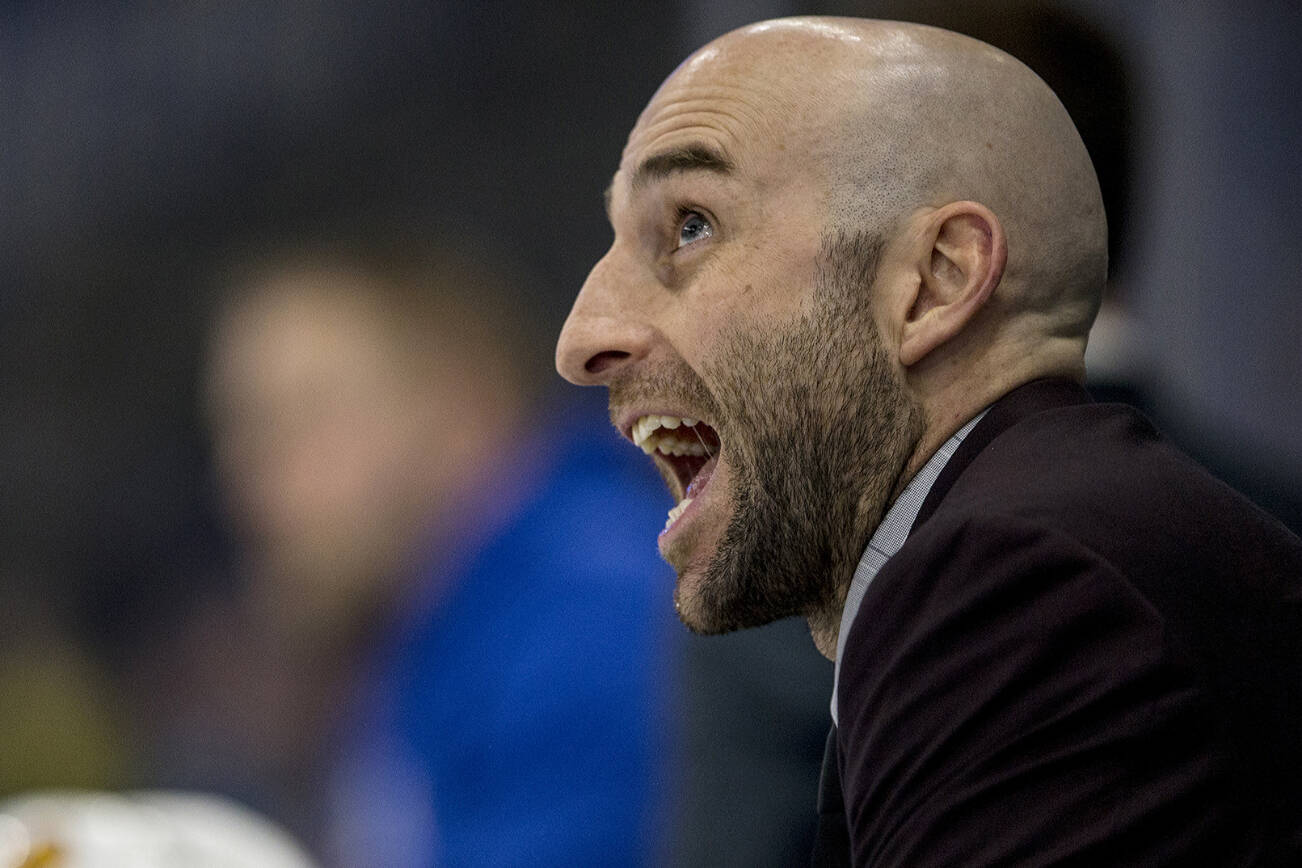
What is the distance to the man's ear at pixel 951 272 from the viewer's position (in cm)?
124

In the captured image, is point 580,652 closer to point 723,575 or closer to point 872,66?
point 723,575

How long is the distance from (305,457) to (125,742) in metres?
0.67

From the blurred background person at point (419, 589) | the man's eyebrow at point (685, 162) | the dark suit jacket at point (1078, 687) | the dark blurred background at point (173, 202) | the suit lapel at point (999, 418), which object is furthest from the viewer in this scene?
Result: the dark blurred background at point (173, 202)

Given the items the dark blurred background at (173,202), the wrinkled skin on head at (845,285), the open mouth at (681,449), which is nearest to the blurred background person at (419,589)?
the dark blurred background at (173,202)

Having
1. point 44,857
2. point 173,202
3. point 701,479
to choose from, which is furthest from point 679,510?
point 173,202

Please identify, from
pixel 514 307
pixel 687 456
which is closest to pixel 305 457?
pixel 514 307

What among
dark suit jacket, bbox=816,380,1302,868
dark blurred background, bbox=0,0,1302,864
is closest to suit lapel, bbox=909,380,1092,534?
dark suit jacket, bbox=816,380,1302,868

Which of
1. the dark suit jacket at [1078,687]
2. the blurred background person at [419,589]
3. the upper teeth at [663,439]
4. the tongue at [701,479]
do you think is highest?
the dark suit jacket at [1078,687]

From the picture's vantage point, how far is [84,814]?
1.51m

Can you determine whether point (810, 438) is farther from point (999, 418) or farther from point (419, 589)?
point (419, 589)

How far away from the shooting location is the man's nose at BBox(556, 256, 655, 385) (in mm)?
1355

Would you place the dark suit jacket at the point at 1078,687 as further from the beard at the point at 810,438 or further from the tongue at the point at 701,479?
the tongue at the point at 701,479

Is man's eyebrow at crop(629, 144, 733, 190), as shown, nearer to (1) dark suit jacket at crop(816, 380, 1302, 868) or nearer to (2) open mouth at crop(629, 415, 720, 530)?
(2) open mouth at crop(629, 415, 720, 530)

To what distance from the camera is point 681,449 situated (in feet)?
4.72
